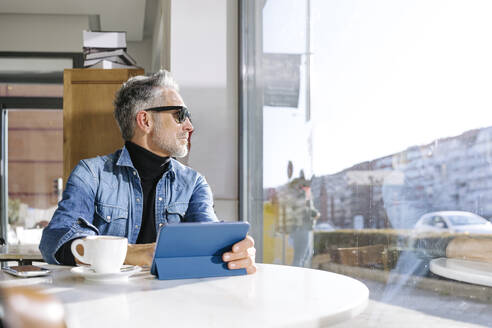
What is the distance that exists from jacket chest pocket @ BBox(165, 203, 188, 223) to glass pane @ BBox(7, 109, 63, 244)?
15.1 feet

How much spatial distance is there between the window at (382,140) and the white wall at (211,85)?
13.5 inches

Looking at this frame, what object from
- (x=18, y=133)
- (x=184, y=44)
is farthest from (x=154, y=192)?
(x=18, y=133)

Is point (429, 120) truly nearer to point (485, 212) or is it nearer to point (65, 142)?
point (485, 212)

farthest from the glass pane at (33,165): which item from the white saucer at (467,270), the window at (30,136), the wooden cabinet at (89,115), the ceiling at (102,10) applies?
the white saucer at (467,270)

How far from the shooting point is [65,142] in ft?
12.0

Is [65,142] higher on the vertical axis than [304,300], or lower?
higher

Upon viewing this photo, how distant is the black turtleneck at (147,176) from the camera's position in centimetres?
199

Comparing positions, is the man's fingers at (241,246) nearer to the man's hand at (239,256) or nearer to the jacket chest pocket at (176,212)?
the man's hand at (239,256)

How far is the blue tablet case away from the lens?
114 cm

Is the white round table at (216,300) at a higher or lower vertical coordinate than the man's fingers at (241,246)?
lower

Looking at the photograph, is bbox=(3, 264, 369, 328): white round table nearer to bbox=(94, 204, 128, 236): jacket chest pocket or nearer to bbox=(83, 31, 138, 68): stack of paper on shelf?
bbox=(94, 204, 128, 236): jacket chest pocket

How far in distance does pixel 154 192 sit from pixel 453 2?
1224mm

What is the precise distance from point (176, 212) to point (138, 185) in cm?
18

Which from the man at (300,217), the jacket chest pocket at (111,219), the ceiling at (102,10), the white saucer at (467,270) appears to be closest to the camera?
the white saucer at (467,270)
